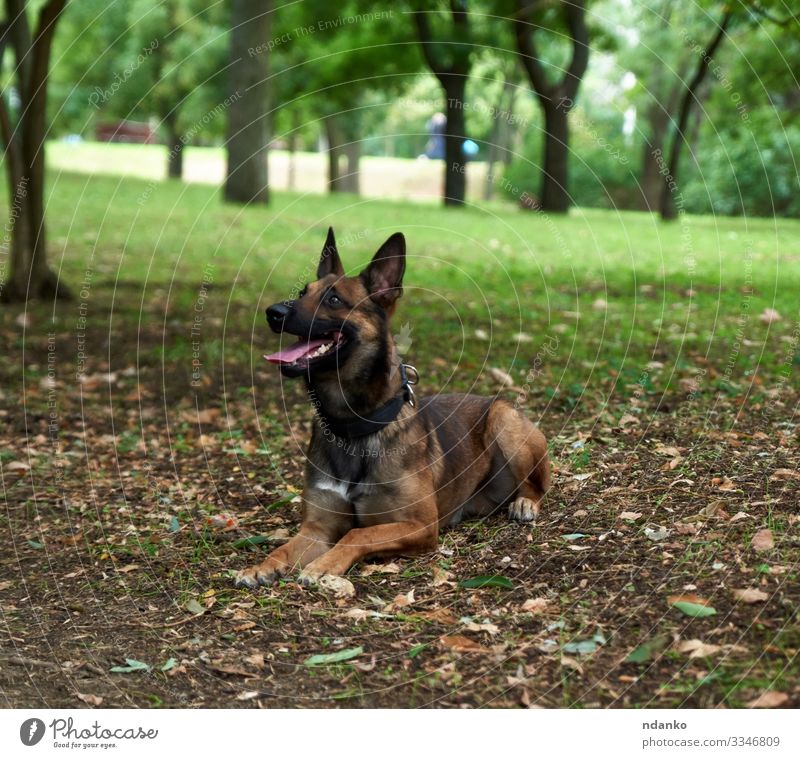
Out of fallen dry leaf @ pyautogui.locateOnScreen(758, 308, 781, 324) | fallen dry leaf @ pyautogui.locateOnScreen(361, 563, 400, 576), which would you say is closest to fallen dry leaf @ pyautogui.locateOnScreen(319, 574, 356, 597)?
fallen dry leaf @ pyautogui.locateOnScreen(361, 563, 400, 576)

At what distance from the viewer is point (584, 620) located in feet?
19.7

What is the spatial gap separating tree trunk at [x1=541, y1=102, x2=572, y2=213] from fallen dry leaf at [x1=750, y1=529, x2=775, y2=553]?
77.8 feet

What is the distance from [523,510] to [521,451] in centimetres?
50

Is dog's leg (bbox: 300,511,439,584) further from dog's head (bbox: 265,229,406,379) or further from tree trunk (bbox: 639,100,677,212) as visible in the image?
tree trunk (bbox: 639,100,677,212)

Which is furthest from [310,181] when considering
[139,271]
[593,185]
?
[139,271]

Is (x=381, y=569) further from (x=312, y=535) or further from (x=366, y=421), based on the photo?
(x=366, y=421)

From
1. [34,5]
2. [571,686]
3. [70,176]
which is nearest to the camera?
[571,686]

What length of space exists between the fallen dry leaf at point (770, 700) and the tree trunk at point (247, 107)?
22123 mm

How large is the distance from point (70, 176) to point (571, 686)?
3509cm

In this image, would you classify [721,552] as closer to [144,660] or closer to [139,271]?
[144,660]

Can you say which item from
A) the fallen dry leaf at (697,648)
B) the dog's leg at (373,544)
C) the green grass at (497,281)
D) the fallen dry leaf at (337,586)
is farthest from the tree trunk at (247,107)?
the fallen dry leaf at (697,648)

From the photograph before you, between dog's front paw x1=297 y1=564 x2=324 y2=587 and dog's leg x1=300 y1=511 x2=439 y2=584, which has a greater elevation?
dog's leg x1=300 y1=511 x2=439 y2=584

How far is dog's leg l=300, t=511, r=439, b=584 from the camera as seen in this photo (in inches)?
271

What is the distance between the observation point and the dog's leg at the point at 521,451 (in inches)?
318
